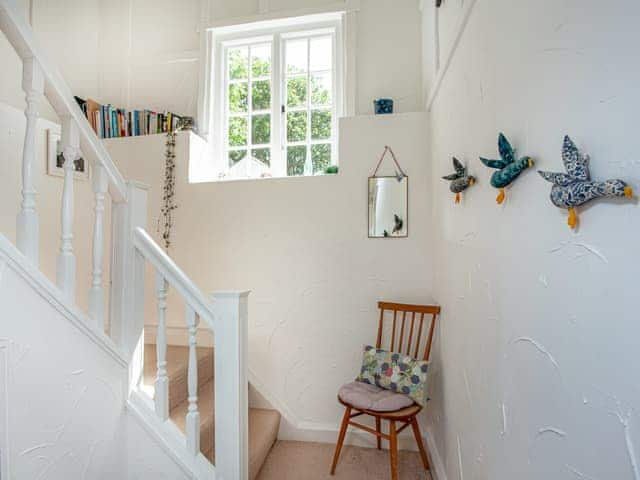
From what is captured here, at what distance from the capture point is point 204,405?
2.02m

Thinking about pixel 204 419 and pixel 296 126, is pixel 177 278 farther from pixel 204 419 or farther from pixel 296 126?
pixel 296 126

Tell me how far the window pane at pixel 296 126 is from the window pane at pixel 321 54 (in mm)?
404

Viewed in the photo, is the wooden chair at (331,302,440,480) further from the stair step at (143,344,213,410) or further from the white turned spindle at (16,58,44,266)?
the white turned spindle at (16,58,44,266)

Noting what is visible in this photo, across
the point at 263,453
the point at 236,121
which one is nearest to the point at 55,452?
the point at 263,453

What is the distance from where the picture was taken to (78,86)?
3096 millimetres

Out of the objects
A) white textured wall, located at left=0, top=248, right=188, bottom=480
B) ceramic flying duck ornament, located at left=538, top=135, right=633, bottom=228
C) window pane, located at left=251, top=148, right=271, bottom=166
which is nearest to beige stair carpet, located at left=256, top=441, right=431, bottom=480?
white textured wall, located at left=0, top=248, right=188, bottom=480

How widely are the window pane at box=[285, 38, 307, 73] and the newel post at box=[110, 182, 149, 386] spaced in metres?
1.92

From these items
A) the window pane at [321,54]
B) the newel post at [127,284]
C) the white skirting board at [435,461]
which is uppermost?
the window pane at [321,54]

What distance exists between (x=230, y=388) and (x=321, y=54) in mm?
2680

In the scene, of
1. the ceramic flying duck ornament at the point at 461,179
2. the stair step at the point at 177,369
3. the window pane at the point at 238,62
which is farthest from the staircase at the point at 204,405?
the window pane at the point at 238,62

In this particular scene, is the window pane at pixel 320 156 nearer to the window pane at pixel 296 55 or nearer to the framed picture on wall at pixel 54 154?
the window pane at pixel 296 55

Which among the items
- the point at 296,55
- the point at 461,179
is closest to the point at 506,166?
the point at 461,179

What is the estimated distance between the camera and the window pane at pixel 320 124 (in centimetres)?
288

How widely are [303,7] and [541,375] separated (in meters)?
3.07
